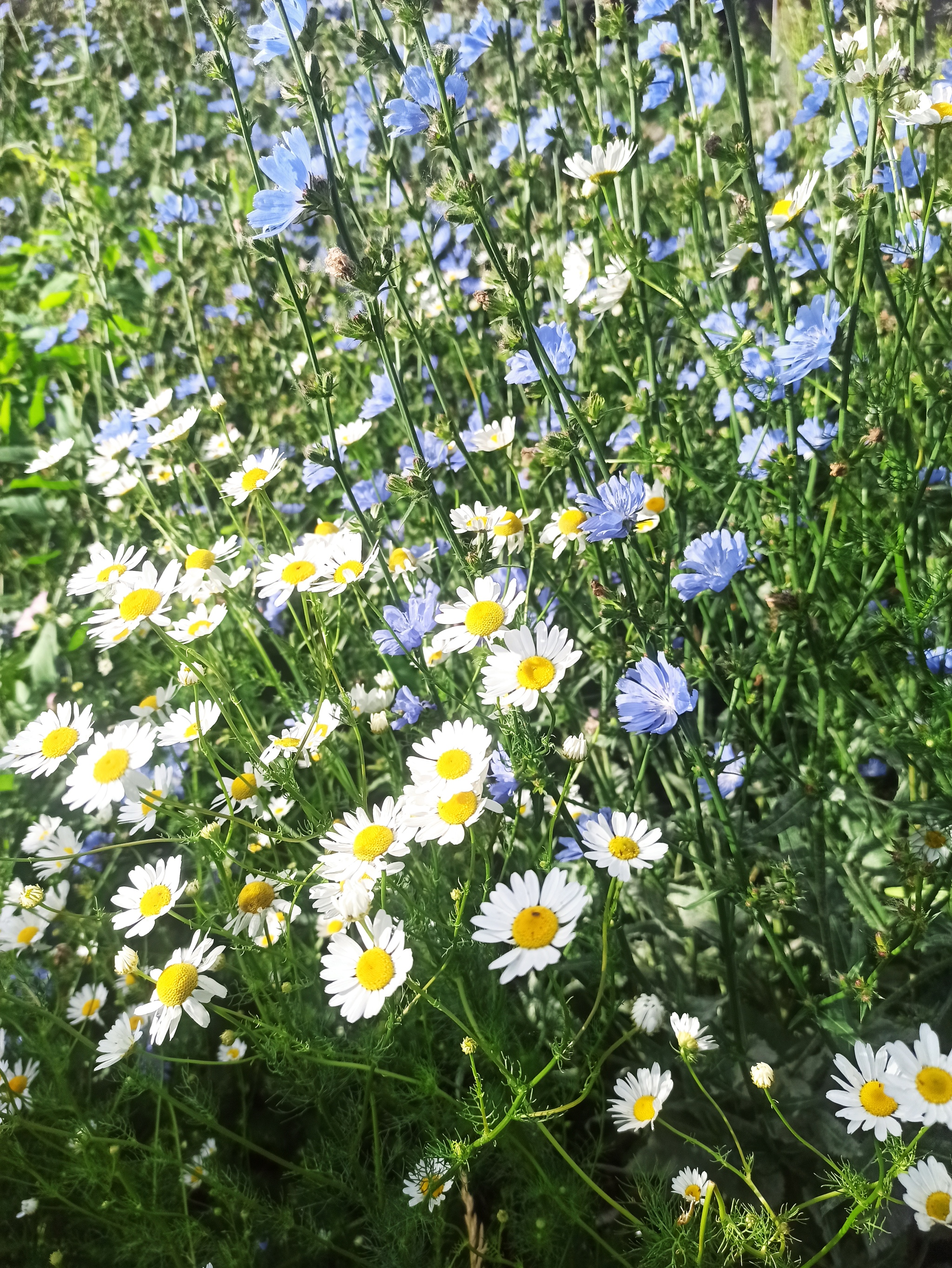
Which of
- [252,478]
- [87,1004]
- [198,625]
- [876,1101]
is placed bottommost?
[87,1004]

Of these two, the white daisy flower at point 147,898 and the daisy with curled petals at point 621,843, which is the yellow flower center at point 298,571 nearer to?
the white daisy flower at point 147,898

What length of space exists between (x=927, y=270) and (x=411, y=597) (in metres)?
0.94

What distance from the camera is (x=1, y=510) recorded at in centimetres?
A: 258

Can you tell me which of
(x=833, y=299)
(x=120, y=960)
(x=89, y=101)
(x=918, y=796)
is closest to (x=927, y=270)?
(x=833, y=299)

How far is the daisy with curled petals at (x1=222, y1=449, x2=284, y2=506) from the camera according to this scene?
1426 mm

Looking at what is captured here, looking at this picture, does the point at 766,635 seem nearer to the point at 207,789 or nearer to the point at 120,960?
the point at 120,960

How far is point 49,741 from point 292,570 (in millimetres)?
395

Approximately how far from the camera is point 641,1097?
102 cm

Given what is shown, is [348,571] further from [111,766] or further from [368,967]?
[368,967]

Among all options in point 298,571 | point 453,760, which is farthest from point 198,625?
point 453,760

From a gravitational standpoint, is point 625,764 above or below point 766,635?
below

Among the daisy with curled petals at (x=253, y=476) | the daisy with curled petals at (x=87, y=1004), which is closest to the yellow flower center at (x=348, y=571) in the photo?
the daisy with curled petals at (x=253, y=476)

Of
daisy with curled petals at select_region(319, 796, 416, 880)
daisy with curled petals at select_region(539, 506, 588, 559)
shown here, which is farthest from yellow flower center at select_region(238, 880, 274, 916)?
daisy with curled petals at select_region(539, 506, 588, 559)

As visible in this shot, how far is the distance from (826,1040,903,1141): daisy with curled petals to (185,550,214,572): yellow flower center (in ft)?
3.30
